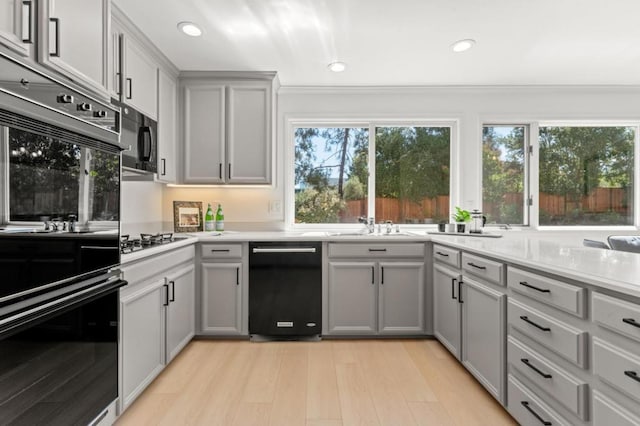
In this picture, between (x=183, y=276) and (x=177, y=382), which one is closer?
(x=177, y=382)

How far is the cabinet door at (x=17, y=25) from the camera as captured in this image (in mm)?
1085

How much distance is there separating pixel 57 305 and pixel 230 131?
2166 mm

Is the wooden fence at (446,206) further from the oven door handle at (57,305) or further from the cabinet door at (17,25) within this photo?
the cabinet door at (17,25)

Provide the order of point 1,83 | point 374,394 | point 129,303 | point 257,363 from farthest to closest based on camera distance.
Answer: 1. point 257,363
2. point 374,394
3. point 129,303
4. point 1,83

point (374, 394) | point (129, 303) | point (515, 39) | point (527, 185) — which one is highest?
point (515, 39)

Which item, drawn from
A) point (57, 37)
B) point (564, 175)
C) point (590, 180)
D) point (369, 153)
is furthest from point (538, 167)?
point (57, 37)

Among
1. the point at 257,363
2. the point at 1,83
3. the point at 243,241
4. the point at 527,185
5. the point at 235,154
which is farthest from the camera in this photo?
the point at 527,185

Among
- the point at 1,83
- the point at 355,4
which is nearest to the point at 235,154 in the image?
the point at 355,4

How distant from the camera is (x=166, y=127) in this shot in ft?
9.49

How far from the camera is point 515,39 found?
251 cm

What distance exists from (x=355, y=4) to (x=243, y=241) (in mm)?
1884

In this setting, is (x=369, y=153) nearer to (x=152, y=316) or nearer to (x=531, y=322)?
(x=531, y=322)

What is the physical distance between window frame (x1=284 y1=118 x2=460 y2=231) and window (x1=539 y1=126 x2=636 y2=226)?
908mm

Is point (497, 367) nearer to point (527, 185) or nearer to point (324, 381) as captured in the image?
point (324, 381)
